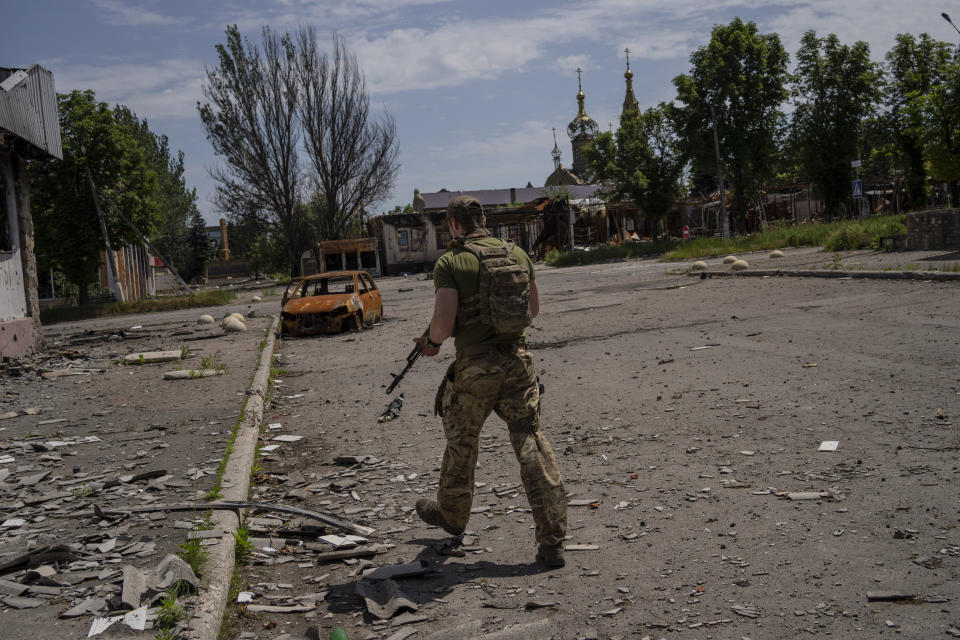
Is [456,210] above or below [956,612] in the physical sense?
above

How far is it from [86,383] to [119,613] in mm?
8756

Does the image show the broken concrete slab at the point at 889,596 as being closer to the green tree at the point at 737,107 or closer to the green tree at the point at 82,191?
the green tree at the point at 82,191

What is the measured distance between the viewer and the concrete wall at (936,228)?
64.6 feet

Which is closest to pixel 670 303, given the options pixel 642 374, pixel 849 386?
pixel 642 374

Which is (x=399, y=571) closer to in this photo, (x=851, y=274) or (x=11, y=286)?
(x=11, y=286)

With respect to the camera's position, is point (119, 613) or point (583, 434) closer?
point (119, 613)

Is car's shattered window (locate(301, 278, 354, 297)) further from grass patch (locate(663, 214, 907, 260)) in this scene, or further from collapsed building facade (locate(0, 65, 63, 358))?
grass patch (locate(663, 214, 907, 260))

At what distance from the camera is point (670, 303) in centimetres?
1584

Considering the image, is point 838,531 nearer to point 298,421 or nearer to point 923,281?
point 298,421

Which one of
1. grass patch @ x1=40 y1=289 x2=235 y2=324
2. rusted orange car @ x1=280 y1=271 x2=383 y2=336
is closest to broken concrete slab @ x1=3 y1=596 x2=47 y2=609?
rusted orange car @ x1=280 y1=271 x2=383 y2=336

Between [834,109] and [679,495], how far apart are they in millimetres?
49010

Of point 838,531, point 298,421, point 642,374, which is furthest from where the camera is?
point 642,374

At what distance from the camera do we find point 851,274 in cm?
1587

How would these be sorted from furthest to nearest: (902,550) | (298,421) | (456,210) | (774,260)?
1. (774,260)
2. (298,421)
3. (456,210)
4. (902,550)
